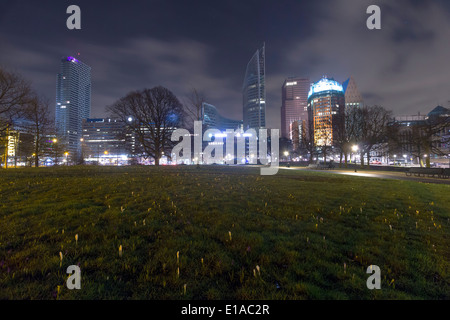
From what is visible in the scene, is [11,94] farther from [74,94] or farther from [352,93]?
[352,93]

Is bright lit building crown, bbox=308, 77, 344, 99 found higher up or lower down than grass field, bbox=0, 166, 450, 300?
higher up

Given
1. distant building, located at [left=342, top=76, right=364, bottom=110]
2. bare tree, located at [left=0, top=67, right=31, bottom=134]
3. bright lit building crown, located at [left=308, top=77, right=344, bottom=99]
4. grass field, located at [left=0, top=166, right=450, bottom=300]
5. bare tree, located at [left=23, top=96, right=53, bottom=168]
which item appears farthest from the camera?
distant building, located at [left=342, top=76, right=364, bottom=110]

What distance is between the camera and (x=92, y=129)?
381 feet

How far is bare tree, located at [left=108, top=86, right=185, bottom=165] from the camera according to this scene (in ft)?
106

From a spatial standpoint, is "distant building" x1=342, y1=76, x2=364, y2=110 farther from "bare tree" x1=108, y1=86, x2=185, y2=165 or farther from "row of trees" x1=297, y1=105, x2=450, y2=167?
"bare tree" x1=108, y1=86, x2=185, y2=165

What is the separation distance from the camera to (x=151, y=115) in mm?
33469

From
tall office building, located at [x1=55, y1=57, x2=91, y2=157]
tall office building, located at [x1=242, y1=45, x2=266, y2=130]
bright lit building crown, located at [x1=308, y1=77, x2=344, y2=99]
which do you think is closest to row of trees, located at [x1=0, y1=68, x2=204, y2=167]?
tall office building, located at [x1=55, y1=57, x2=91, y2=157]

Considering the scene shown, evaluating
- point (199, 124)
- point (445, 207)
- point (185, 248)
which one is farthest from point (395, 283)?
point (199, 124)

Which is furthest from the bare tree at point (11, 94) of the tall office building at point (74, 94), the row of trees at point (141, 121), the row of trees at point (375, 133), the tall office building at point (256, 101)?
the tall office building at point (256, 101)

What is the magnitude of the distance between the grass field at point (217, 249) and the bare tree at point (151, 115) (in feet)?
90.7

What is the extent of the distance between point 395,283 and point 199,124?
27303 millimetres

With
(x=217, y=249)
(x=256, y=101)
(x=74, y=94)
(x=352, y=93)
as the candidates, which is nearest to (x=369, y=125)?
(x=217, y=249)

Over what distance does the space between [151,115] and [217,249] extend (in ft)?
111

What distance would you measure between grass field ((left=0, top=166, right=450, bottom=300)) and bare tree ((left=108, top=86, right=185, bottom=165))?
27630 millimetres
